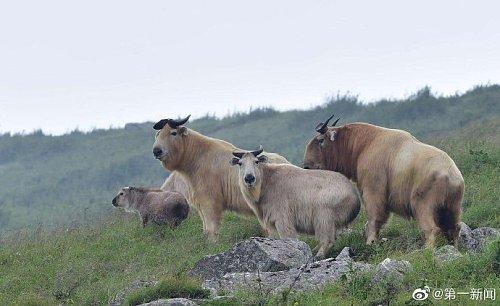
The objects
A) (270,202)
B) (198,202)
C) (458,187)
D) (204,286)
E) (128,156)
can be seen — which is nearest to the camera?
(204,286)

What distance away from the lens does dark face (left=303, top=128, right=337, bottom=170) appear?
14859 millimetres

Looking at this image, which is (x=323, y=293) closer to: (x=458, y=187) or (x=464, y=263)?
(x=464, y=263)

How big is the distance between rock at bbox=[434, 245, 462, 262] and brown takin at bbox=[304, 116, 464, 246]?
4.06 feet

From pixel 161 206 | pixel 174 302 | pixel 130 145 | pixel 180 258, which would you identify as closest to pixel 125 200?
pixel 161 206

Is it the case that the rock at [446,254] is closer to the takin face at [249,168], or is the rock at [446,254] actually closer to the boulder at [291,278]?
the boulder at [291,278]

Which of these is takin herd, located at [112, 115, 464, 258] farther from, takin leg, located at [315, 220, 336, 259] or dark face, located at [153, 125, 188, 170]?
dark face, located at [153, 125, 188, 170]

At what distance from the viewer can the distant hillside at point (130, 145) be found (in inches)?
1386

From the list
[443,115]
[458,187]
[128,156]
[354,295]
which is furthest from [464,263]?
[128,156]

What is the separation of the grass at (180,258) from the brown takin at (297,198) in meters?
0.35

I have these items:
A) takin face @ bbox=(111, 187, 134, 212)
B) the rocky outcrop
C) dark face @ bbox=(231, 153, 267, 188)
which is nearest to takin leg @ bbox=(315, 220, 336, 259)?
dark face @ bbox=(231, 153, 267, 188)

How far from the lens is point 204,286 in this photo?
11156 mm

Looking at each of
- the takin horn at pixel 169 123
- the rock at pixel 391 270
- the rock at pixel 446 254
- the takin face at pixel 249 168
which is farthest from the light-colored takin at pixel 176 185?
the rock at pixel 391 270

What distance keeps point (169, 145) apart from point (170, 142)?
63 millimetres

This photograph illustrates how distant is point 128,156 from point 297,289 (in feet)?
110
